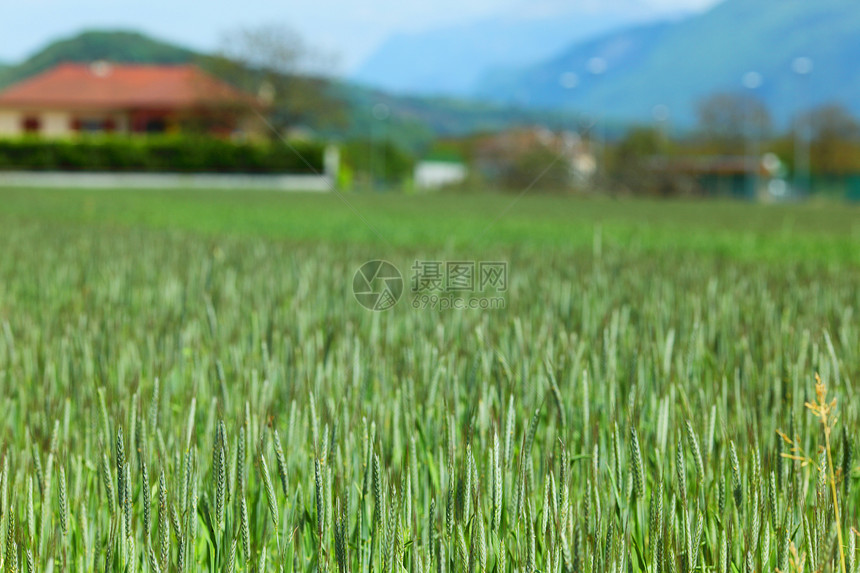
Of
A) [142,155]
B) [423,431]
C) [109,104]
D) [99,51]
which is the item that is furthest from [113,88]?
[99,51]

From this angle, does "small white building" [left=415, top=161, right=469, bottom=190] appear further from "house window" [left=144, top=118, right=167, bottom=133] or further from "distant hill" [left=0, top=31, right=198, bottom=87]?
"distant hill" [left=0, top=31, right=198, bottom=87]

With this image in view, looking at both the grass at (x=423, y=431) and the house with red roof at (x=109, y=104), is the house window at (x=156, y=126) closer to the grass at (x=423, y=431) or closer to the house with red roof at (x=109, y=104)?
the house with red roof at (x=109, y=104)

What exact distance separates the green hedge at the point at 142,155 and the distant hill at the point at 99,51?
99.8 metres

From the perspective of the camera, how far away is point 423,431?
164cm

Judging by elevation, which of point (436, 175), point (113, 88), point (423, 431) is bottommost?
point (423, 431)

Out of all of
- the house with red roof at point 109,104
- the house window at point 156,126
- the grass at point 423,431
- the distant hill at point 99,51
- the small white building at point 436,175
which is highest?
the distant hill at point 99,51

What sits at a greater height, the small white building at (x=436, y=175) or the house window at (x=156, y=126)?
the house window at (x=156, y=126)

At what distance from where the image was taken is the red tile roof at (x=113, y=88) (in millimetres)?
39969

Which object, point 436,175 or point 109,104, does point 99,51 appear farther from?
point 436,175

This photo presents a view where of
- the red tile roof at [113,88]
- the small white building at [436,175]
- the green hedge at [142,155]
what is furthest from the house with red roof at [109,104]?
the small white building at [436,175]

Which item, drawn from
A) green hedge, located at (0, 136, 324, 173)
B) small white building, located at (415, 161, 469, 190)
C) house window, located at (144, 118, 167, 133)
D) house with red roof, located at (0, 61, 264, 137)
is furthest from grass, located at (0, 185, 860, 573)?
Answer: house window, located at (144, 118, 167, 133)

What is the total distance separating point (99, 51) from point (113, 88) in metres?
96.0

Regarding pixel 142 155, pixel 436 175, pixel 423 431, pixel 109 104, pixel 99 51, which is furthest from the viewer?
pixel 99 51

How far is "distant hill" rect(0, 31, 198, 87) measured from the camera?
418 feet
